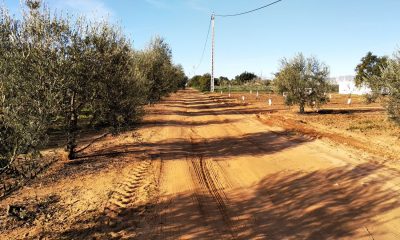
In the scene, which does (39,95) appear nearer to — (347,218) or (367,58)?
(347,218)

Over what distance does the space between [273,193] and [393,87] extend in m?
10.5

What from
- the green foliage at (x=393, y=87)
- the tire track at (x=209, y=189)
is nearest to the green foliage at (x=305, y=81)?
the green foliage at (x=393, y=87)

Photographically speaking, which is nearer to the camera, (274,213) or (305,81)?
(274,213)

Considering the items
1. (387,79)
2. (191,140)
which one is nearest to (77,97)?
(191,140)

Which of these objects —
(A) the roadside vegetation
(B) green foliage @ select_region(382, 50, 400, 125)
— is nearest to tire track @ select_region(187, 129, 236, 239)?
(A) the roadside vegetation

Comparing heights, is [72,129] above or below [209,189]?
above

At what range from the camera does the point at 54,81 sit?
358 inches

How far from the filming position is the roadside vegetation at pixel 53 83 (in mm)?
6621

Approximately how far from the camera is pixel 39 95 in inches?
345

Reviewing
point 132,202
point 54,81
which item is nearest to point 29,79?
point 54,81

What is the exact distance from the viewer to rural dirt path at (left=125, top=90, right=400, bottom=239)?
300 inches

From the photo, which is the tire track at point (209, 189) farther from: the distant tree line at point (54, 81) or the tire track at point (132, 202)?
the distant tree line at point (54, 81)

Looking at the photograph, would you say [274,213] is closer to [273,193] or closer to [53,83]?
[273,193]

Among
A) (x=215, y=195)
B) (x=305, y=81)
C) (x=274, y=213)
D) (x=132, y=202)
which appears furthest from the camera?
(x=305, y=81)
